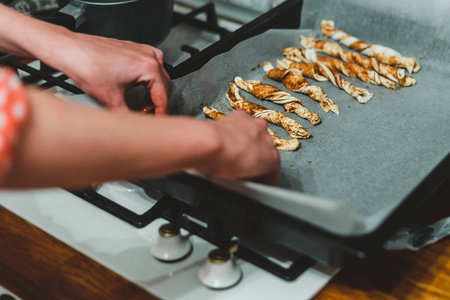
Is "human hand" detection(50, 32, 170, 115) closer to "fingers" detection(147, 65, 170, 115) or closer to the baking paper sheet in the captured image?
"fingers" detection(147, 65, 170, 115)

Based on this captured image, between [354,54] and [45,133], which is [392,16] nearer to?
[354,54]

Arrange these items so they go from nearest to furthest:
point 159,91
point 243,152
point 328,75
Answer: point 243,152, point 159,91, point 328,75

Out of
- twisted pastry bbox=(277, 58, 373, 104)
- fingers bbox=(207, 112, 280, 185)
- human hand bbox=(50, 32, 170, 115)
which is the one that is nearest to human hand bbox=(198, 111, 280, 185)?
fingers bbox=(207, 112, 280, 185)

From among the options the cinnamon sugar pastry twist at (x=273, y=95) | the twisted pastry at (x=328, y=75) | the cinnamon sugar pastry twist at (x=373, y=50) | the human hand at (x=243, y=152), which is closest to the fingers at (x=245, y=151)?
the human hand at (x=243, y=152)

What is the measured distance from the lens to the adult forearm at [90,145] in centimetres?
45

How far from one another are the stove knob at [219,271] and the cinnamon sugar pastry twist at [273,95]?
0.43 metres

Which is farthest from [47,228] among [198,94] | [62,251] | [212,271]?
[198,94]

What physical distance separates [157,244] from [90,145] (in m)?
0.36

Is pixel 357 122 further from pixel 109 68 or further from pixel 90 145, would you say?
pixel 90 145

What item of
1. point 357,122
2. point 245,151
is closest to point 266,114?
point 357,122

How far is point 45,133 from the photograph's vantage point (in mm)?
453

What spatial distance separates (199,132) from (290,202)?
0.19 metres

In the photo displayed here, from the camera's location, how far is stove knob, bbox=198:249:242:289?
28.9 inches

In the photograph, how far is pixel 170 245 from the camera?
79 cm
